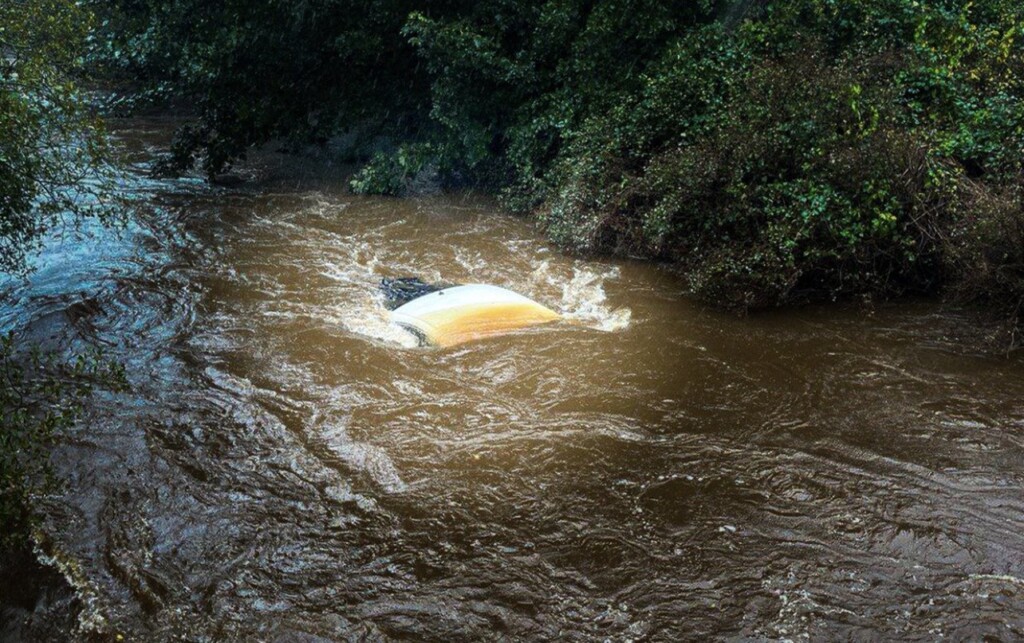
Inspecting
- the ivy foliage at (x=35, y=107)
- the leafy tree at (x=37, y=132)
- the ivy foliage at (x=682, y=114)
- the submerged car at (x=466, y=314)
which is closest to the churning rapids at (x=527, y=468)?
the submerged car at (x=466, y=314)

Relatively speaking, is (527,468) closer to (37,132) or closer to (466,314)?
(466,314)

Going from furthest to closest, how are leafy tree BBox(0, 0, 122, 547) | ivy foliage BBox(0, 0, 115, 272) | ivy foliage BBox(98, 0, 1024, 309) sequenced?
ivy foliage BBox(98, 0, 1024, 309)
ivy foliage BBox(0, 0, 115, 272)
leafy tree BBox(0, 0, 122, 547)

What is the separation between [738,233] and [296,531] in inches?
234

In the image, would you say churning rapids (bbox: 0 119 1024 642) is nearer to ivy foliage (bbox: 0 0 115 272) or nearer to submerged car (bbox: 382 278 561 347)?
submerged car (bbox: 382 278 561 347)

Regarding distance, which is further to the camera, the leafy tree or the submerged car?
the submerged car

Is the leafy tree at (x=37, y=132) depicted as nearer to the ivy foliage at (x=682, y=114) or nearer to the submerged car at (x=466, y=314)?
the submerged car at (x=466, y=314)

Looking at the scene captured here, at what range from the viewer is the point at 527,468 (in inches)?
237

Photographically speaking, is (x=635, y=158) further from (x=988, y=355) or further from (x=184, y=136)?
(x=184, y=136)

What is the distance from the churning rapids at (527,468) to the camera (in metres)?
4.70

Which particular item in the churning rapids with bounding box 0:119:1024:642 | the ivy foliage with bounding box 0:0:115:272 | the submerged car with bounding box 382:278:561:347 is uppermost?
the ivy foliage with bounding box 0:0:115:272

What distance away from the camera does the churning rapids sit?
4.70m

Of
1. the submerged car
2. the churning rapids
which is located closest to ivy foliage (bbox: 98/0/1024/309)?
the churning rapids

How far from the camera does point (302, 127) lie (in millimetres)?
13461

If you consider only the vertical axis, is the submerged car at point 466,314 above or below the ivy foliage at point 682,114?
below
